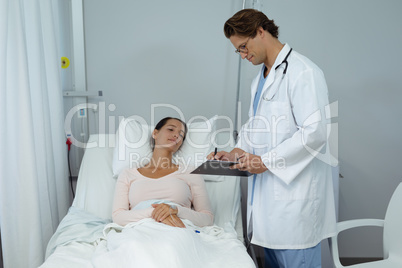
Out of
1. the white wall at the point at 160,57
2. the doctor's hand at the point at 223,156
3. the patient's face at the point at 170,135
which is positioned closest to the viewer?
the doctor's hand at the point at 223,156

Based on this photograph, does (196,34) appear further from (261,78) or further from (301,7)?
(261,78)

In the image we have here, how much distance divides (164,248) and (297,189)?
20.8 inches

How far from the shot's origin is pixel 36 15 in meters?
1.70

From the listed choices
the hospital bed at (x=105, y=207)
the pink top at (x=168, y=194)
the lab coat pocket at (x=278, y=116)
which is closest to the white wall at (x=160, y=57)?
the hospital bed at (x=105, y=207)

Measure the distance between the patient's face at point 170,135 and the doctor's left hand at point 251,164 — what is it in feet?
2.01

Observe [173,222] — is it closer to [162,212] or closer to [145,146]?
[162,212]

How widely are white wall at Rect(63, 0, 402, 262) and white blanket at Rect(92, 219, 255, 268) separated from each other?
41.2 inches

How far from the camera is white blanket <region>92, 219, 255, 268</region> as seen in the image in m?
1.12

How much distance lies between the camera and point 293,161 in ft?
4.17

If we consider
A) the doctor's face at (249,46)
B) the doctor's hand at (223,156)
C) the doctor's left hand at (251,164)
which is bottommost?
the doctor's hand at (223,156)

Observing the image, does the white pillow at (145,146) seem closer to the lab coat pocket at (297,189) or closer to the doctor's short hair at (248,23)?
the lab coat pocket at (297,189)

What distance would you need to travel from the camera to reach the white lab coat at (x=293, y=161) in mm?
1229

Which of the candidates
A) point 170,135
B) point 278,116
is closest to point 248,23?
point 278,116

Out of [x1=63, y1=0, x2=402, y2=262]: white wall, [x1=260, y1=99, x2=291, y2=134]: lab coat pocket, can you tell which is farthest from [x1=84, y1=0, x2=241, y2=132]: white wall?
[x1=260, y1=99, x2=291, y2=134]: lab coat pocket
